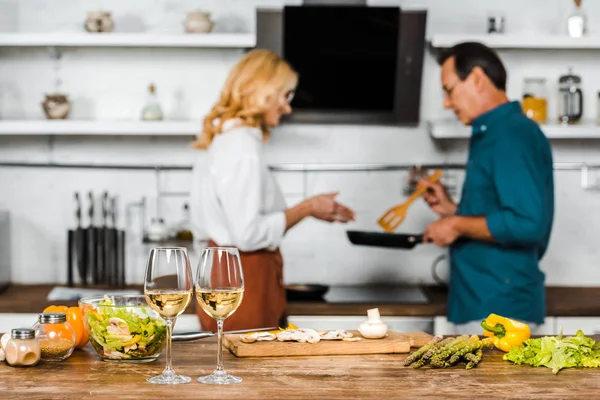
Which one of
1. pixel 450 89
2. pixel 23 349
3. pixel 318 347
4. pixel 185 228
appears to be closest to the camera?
pixel 23 349

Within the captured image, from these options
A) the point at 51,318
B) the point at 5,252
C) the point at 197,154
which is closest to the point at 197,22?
the point at 197,154

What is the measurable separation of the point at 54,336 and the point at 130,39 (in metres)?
2.36

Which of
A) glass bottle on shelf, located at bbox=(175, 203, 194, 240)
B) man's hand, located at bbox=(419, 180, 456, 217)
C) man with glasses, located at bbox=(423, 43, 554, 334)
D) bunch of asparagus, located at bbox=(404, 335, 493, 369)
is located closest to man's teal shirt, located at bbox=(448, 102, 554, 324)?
man with glasses, located at bbox=(423, 43, 554, 334)

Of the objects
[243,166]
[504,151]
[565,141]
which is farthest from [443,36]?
[243,166]

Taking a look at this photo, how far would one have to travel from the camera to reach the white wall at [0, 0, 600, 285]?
4.32 meters

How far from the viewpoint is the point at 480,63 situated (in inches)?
127

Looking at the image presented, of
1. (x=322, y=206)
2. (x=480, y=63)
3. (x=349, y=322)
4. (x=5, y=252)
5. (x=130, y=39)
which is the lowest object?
(x=349, y=322)

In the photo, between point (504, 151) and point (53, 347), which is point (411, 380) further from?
point (504, 151)

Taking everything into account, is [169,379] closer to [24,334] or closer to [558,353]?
[24,334]

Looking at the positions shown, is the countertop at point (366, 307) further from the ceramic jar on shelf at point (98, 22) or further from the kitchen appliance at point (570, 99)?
the ceramic jar on shelf at point (98, 22)

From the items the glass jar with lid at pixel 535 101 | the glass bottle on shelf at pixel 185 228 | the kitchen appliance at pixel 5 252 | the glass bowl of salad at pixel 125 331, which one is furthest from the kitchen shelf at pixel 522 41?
the glass bowl of salad at pixel 125 331

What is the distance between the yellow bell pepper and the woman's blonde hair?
134 cm

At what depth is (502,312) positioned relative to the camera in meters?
3.15

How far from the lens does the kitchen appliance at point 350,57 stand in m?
4.07
